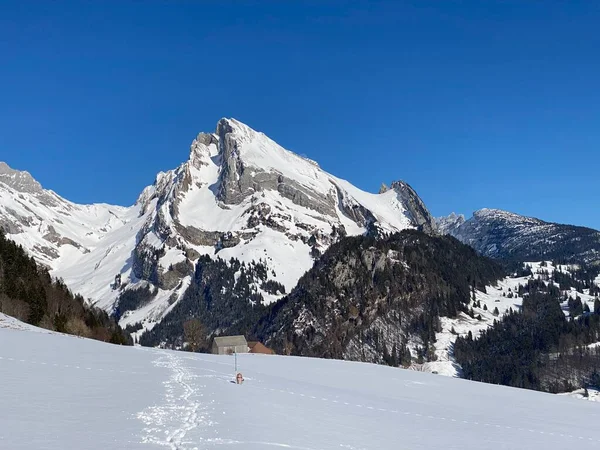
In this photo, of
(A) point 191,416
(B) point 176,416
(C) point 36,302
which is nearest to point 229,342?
(C) point 36,302

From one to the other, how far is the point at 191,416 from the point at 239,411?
146 inches

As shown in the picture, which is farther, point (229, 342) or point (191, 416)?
point (229, 342)

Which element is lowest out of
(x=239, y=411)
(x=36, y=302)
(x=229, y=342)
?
(x=239, y=411)

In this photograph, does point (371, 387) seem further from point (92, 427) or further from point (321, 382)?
point (92, 427)

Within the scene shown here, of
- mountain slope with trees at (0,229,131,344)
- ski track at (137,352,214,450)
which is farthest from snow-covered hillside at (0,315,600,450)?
mountain slope with trees at (0,229,131,344)

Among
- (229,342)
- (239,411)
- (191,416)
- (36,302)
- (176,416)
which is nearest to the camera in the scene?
(176,416)

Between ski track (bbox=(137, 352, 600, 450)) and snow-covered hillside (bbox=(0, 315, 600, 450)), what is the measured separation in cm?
7

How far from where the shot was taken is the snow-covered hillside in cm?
1962

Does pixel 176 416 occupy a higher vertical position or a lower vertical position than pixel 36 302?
lower

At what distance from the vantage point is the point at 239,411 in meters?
26.9

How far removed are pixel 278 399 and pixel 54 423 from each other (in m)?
16.2

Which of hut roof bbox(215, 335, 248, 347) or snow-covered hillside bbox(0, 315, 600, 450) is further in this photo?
hut roof bbox(215, 335, 248, 347)

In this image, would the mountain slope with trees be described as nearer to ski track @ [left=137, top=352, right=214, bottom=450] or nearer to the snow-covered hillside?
the snow-covered hillside

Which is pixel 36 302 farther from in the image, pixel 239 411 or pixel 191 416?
pixel 191 416
